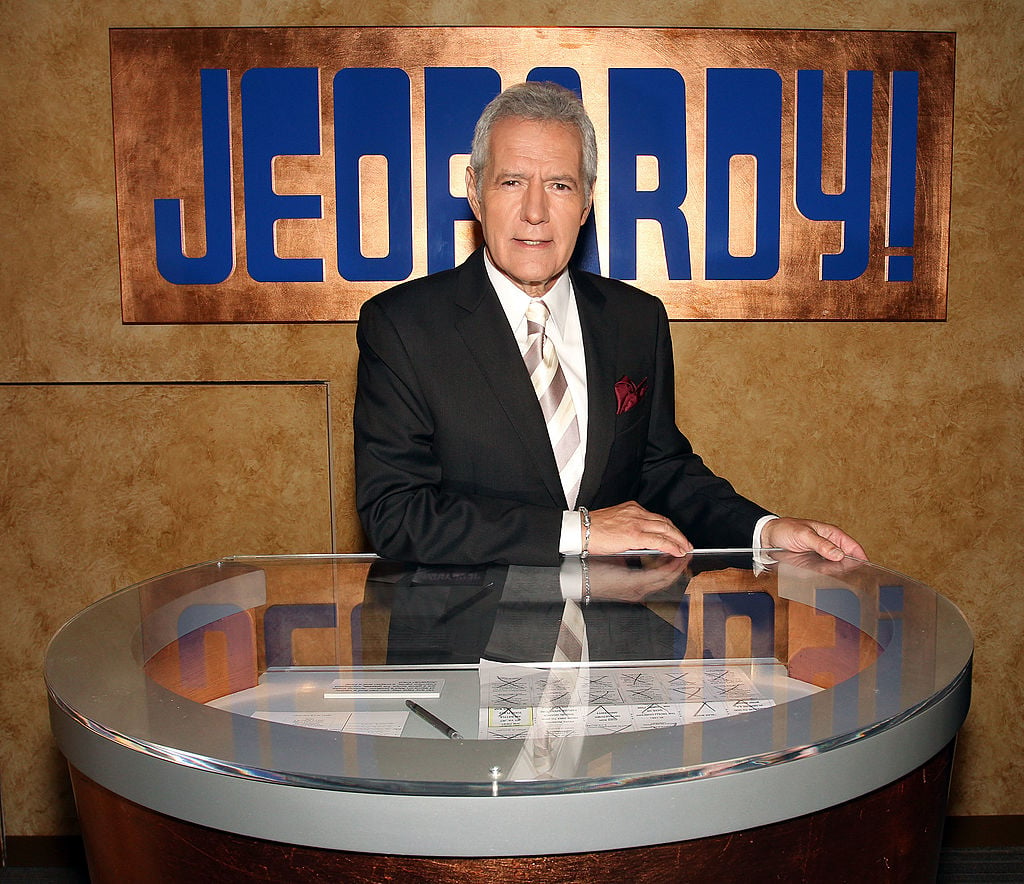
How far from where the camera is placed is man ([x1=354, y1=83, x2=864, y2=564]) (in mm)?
1980

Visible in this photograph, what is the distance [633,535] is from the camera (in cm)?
177

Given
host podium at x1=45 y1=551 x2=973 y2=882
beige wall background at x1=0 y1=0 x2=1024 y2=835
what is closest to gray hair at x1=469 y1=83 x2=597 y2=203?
host podium at x1=45 y1=551 x2=973 y2=882

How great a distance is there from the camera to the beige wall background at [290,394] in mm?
3221

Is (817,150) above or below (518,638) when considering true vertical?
above

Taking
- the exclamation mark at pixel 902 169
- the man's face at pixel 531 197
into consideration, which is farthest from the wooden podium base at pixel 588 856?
the exclamation mark at pixel 902 169

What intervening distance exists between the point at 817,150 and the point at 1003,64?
0.67 m

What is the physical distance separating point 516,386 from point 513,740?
119cm

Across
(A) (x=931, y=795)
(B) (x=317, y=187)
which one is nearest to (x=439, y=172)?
(B) (x=317, y=187)

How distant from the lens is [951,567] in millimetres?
3484

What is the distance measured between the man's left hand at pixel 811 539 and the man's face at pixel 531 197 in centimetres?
75

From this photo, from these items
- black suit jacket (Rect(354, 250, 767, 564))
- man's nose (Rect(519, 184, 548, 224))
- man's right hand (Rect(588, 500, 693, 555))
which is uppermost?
man's nose (Rect(519, 184, 548, 224))

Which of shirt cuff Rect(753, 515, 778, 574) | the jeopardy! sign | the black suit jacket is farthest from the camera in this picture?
the jeopardy! sign

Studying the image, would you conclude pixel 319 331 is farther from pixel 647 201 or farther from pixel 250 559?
pixel 250 559

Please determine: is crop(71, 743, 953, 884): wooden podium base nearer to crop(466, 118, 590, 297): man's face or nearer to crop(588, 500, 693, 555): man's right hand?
crop(588, 500, 693, 555): man's right hand
